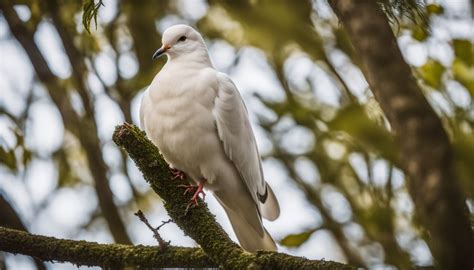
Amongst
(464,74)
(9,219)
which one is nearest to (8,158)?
(9,219)

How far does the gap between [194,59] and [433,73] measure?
2.00 m

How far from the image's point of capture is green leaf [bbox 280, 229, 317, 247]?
9.75 ft

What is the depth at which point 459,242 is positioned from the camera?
2.87 ft

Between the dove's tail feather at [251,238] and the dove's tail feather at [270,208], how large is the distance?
0.18 m

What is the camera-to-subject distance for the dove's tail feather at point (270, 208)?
15.1ft

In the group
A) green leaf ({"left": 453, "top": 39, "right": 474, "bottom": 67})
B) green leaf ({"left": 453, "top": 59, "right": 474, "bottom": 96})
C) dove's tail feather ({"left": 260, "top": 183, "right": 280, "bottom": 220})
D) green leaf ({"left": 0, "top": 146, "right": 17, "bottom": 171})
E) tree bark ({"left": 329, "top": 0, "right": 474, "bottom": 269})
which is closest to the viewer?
tree bark ({"left": 329, "top": 0, "right": 474, "bottom": 269})

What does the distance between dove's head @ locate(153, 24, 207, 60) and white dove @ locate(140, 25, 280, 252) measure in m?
0.29

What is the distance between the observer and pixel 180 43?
5098 mm

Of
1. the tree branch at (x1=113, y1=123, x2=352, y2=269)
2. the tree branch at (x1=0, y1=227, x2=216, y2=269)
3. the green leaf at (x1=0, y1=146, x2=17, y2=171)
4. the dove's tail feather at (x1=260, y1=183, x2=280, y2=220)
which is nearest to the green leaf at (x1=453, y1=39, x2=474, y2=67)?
the tree branch at (x1=113, y1=123, x2=352, y2=269)

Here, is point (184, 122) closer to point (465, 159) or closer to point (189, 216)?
point (189, 216)

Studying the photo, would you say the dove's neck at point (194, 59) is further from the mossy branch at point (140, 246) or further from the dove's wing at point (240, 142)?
the mossy branch at point (140, 246)

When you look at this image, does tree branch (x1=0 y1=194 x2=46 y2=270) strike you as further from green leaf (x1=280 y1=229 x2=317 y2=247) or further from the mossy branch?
green leaf (x1=280 y1=229 x2=317 y2=247)

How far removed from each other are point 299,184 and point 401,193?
232 cm

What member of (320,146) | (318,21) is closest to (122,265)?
(320,146)
